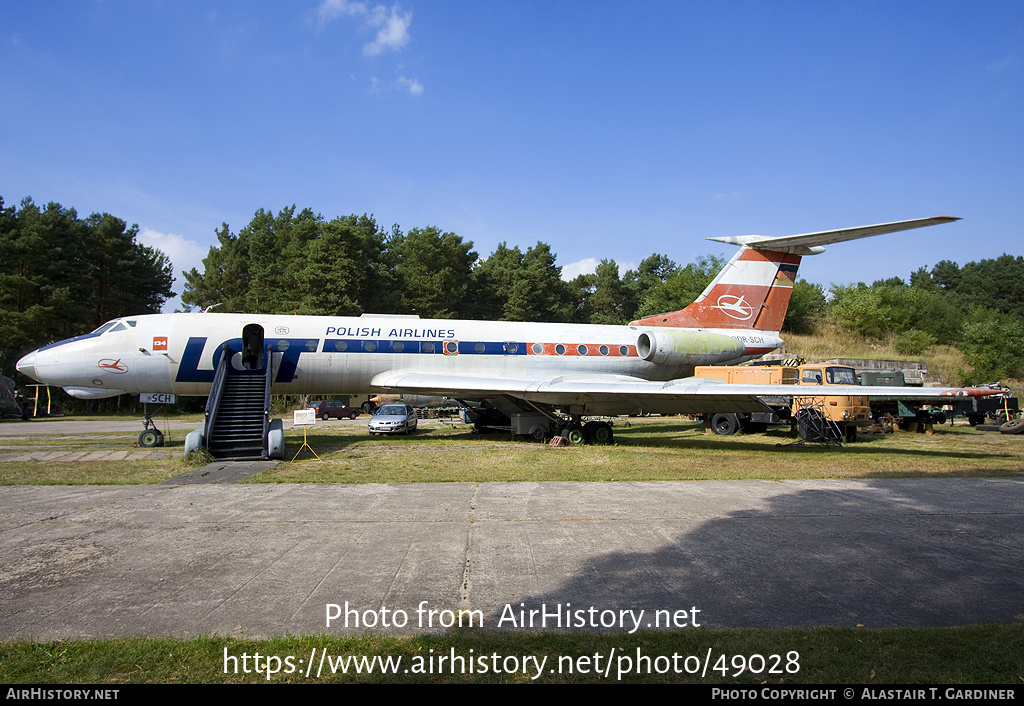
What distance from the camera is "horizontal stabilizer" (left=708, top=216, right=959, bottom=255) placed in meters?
14.5

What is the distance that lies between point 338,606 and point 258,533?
8.88 ft

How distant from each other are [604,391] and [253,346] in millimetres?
9874

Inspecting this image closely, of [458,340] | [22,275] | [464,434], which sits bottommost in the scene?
[464,434]

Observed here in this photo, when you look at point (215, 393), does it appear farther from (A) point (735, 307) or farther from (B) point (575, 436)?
(A) point (735, 307)

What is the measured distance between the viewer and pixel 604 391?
16.1 meters

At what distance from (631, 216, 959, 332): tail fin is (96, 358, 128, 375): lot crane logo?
1686cm

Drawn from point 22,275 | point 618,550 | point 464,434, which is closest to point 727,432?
point 464,434

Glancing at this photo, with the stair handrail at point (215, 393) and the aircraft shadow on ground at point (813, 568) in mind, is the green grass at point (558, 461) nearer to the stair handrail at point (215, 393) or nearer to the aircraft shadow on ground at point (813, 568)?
the stair handrail at point (215, 393)

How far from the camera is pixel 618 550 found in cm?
618

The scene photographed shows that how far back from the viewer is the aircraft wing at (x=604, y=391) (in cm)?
1529

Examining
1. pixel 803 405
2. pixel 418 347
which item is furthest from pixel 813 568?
pixel 803 405

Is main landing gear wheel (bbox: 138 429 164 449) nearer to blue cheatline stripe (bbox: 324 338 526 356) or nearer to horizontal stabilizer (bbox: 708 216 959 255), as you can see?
blue cheatline stripe (bbox: 324 338 526 356)

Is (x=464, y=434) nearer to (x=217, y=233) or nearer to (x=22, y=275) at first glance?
(x=22, y=275)

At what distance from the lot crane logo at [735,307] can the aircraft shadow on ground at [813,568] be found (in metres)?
12.5
